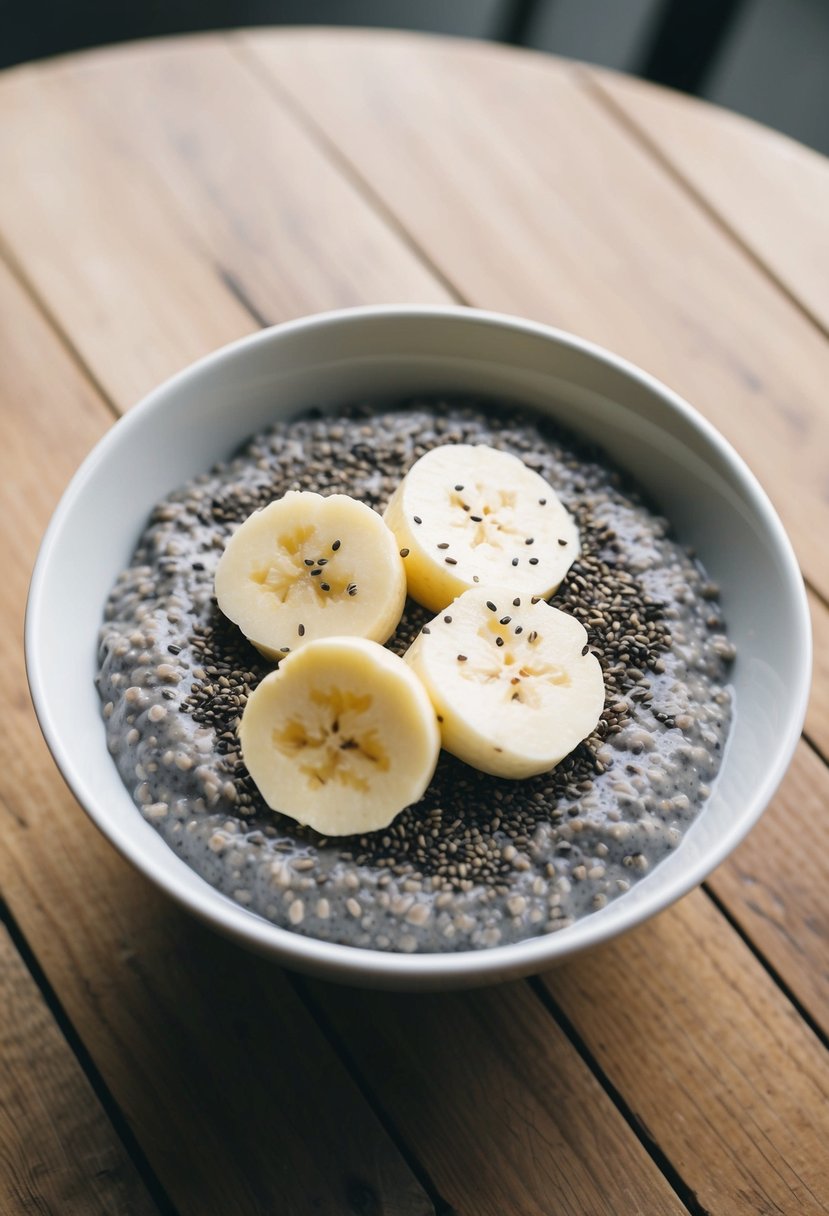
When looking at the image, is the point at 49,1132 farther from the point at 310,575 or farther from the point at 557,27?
the point at 557,27

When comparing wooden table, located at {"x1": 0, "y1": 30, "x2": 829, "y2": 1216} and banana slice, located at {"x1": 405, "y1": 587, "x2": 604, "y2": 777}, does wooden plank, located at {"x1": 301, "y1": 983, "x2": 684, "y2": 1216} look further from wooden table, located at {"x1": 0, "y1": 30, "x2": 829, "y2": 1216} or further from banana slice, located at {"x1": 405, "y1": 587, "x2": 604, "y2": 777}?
banana slice, located at {"x1": 405, "y1": 587, "x2": 604, "y2": 777}

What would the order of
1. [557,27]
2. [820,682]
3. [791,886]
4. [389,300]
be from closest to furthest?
[791,886]
[820,682]
[389,300]
[557,27]

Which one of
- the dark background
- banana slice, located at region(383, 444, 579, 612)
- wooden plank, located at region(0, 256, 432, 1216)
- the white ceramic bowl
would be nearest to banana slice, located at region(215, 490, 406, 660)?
banana slice, located at region(383, 444, 579, 612)

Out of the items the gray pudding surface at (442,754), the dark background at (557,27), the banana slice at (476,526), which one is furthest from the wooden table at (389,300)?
the dark background at (557,27)

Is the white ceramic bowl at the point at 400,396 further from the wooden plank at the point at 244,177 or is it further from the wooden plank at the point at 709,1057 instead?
the wooden plank at the point at 244,177

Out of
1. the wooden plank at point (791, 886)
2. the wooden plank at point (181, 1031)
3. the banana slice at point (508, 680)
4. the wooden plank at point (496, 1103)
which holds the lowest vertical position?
the wooden plank at point (181, 1031)

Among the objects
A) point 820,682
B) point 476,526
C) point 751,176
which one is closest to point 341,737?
point 476,526

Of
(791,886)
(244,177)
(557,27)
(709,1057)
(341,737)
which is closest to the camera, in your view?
(341,737)
